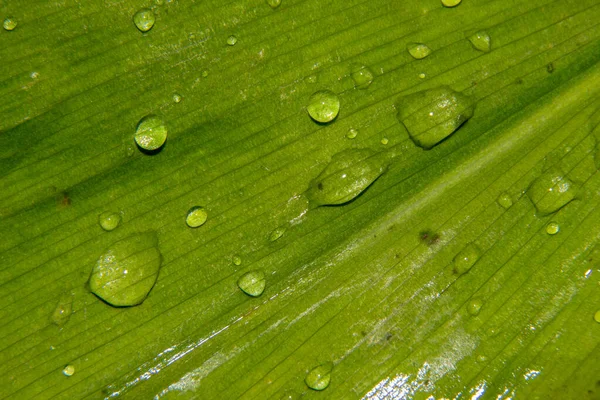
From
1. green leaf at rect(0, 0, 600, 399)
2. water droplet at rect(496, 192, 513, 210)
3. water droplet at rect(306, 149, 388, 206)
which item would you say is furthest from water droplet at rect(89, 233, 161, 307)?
water droplet at rect(496, 192, 513, 210)

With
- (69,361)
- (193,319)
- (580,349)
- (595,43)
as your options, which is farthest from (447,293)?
(69,361)

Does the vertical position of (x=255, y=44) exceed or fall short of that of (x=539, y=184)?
it exceeds it

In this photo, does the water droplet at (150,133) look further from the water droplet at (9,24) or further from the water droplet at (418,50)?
the water droplet at (418,50)

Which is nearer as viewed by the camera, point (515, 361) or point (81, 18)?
point (81, 18)

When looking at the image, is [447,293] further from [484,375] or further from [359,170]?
[359,170]

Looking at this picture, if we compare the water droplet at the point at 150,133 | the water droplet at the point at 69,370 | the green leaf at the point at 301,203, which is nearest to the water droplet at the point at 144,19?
the green leaf at the point at 301,203
